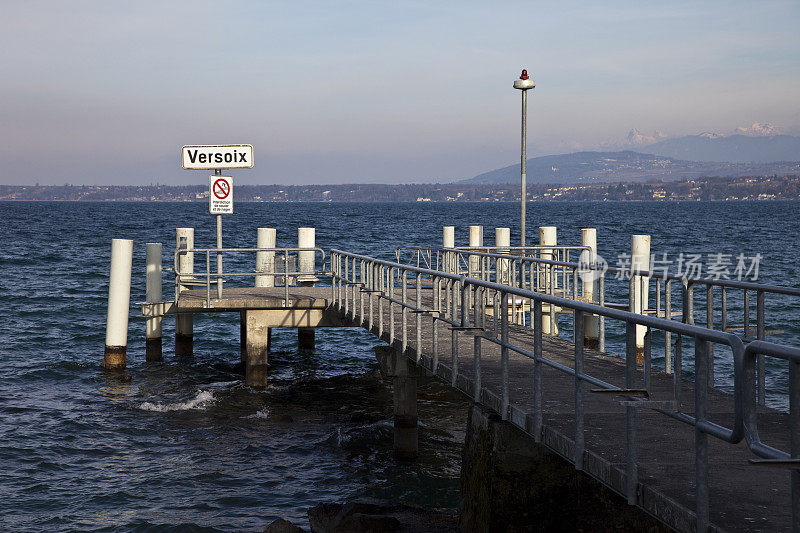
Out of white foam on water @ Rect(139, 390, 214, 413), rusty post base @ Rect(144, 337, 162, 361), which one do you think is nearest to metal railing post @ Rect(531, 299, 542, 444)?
white foam on water @ Rect(139, 390, 214, 413)

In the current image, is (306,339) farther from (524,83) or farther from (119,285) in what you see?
(524,83)

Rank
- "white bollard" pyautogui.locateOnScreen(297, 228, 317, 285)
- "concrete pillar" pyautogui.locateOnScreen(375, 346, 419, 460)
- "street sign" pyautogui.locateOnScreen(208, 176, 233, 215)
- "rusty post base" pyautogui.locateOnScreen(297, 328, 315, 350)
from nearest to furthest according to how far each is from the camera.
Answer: "concrete pillar" pyautogui.locateOnScreen(375, 346, 419, 460), "street sign" pyautogui.locateOnScreen(208, 176, 233, 215), "white bollard" pyautogui.locateOnScreen(297, 228, 317, 285), "rusty post base" pyautogui.locateOnScreen(297, 328, 315, 350)

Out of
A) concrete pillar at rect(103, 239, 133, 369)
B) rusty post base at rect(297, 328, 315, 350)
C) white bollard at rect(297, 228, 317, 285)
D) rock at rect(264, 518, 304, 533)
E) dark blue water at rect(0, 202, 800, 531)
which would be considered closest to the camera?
rock at rect(264, 518, 304, 533)

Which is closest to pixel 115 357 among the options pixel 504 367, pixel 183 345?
pixel 183 345

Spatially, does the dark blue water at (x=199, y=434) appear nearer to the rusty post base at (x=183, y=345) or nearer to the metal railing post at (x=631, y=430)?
the rusty post base at (x=183, y=345)

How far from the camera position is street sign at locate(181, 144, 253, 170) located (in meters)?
14.2

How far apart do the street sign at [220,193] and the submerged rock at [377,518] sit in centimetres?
657

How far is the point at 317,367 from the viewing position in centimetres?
1964

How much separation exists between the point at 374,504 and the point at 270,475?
321 centimetres

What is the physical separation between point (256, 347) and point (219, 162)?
357 cm

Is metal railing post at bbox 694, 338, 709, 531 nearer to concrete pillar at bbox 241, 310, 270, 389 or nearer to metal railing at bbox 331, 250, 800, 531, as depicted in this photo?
metal railing at bbox 331, 250, 800, 531

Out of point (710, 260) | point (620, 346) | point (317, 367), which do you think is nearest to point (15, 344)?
point (317, 367)

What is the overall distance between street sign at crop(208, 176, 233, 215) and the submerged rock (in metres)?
6.57

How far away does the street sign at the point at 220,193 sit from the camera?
14.0m
